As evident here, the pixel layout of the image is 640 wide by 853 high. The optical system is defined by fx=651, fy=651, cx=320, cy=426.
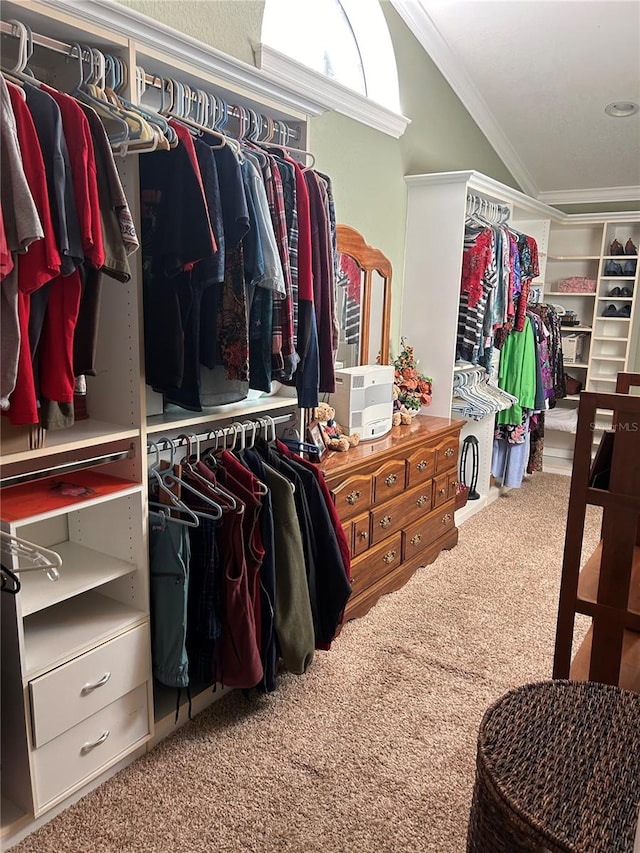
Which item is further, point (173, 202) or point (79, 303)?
point (173, 202)

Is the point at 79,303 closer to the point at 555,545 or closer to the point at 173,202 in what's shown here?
the point at 173,202

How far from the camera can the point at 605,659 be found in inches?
67.7

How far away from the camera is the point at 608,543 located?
5.38 feet

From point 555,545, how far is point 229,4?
3178mm

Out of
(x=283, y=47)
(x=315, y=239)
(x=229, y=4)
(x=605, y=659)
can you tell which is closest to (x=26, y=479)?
(x=315, y=239)

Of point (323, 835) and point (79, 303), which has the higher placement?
point (79, 303)

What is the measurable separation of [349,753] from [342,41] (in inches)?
127

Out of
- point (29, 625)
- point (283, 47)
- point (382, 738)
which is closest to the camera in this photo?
point (29, 625)

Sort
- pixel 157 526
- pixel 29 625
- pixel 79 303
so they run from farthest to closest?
pixel 157 526
pixel 29 625
pixel 79 303

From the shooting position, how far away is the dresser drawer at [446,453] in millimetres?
3428

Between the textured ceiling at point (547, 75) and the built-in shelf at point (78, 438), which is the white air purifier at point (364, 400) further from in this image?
the textured ceiling at point (547, 75)

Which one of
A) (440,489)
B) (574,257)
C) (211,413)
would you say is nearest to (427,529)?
(440,489)

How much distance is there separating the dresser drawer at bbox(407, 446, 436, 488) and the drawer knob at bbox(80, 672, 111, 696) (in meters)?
1.73

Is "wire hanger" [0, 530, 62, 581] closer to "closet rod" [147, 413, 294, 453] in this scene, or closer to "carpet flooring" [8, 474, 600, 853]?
"closet rod" [147, 413, 294, 453]
